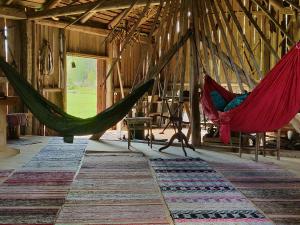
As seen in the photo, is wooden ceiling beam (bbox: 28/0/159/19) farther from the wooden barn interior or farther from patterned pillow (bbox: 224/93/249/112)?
patterned pillow (bbox: 224/93/249/112)

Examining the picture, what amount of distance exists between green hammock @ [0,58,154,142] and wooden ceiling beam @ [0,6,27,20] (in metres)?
2.88

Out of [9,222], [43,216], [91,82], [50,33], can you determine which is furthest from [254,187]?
[91,82]

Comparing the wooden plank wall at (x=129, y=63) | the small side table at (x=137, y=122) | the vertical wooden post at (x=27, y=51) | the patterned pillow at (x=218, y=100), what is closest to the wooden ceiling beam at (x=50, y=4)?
the vertical wooden post at (x=27, y=51)

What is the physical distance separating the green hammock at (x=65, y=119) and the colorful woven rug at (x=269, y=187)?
A: 126 cm

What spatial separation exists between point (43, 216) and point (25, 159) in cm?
246

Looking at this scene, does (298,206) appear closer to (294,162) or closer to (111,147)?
(294,162)

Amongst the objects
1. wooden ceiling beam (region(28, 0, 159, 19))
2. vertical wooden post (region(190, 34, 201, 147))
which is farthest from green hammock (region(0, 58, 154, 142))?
wooden ceiling beam (region(28, 0, 159, 19))

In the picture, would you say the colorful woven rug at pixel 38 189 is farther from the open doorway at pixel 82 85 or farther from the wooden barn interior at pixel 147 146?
the open doorway at pixel 82 85

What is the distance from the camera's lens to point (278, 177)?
4.32 meters

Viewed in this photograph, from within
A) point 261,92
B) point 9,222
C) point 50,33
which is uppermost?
point 50,33

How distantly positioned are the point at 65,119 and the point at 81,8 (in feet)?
10.6

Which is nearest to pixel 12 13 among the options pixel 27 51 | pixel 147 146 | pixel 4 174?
pixel 27 51

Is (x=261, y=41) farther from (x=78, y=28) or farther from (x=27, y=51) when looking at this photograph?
(x=27, y=51)

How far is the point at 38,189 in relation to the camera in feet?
12.3
